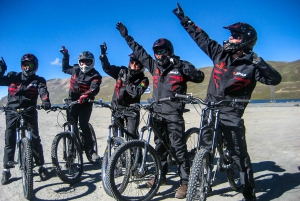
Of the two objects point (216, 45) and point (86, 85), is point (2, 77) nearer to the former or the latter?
point (86, 85)

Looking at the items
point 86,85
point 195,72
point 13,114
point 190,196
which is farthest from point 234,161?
point 13,114

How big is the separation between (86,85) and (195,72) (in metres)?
2.88

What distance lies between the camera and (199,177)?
3.51 metres

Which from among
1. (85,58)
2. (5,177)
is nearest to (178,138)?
(85,58)

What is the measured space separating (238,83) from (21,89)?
4161 millimetres

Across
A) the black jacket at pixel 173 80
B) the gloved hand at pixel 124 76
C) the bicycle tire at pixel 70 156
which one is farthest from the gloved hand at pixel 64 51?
the black jacket at pixel 173 80

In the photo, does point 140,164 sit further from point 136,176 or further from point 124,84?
point 124,84

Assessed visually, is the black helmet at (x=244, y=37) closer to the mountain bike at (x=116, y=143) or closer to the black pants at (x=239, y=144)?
the black pants at (x=239, y=144)

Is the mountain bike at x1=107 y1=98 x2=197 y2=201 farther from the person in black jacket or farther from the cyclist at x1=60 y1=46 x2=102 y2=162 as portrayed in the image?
the cyclist at x1=60 y1=46 x2=102 y2=162

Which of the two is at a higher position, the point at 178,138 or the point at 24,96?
the point at 24,96

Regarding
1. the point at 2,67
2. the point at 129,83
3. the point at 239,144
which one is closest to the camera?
the point at 239,144

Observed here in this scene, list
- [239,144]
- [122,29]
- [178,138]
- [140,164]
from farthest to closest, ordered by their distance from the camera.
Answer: [122,29] → [178,138] → [140,164] → [239,144]

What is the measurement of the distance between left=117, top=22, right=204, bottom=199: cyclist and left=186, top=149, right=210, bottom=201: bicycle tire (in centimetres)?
93

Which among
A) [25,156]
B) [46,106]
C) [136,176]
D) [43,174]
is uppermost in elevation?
[46,106]
